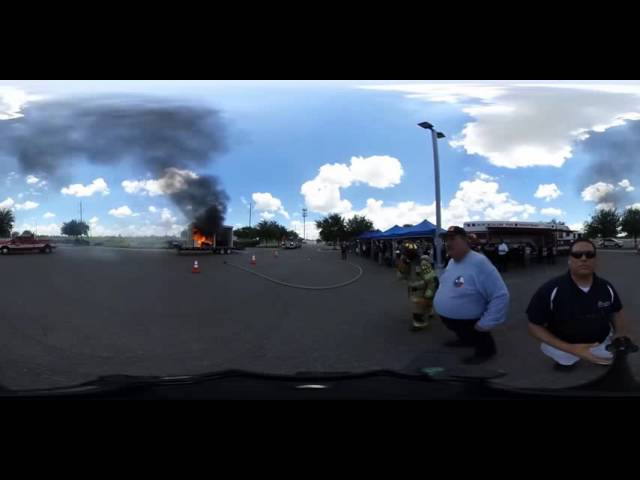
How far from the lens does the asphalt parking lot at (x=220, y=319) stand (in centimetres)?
117

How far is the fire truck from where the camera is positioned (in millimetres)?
1247

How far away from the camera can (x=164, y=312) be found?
1.25m

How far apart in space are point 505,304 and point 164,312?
1267mm

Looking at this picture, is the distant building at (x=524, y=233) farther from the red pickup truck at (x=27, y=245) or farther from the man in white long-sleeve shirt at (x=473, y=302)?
the red pickup truck at (x=27, y=245)

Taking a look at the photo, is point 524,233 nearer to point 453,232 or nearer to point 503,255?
point 503,255

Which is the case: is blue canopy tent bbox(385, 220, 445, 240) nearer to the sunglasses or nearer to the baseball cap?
the baseball cap

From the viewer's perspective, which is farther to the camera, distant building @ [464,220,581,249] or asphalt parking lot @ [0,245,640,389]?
asphalt parking lot @ [0,245,640,389]

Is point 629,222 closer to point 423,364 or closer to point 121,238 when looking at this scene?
point 423,364

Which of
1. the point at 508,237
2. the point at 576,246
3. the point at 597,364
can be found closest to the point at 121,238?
the point at 508,237

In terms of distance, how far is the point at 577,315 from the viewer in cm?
116

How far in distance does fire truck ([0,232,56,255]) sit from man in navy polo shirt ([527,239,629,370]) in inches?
72.8

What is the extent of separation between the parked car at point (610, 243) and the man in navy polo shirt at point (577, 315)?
0.13 ft

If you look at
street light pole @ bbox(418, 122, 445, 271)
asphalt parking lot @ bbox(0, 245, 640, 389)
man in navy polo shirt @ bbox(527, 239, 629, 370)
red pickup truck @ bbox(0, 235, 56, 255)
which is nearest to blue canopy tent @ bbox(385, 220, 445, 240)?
street light pole @ bbox(418, 122, 445, 271)

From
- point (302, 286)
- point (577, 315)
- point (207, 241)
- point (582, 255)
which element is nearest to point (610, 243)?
point (582, 255)
